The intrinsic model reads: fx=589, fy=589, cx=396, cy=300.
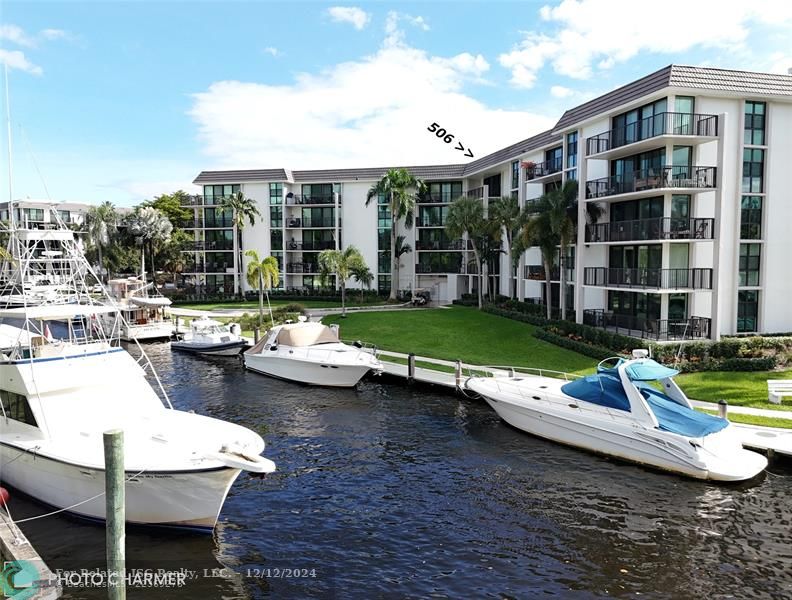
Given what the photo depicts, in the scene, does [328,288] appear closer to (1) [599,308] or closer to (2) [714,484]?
(1) [599,308]

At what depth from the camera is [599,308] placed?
122ft

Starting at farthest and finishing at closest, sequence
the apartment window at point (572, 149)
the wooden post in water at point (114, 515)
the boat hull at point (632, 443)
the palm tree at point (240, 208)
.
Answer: the palm tree at point (240, 208) < the apartment window at point (572, 149) < the boat hull at point (632, 443) < the wooden post in water at point (114, 515)

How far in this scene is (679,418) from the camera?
61.6 feet

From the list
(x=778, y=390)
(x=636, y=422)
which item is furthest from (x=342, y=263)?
(x=636, y=422)

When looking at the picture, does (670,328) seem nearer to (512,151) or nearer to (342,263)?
(512,151)

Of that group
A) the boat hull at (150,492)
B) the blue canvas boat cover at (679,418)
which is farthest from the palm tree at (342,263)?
the boat hull at (150,492)

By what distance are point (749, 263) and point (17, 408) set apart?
1347 inches

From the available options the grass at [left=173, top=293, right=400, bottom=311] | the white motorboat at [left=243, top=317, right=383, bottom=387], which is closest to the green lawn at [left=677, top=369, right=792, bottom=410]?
the white motorboat at [left=243, top=317, right=383, bottom=387]

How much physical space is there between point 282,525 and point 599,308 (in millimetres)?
27685

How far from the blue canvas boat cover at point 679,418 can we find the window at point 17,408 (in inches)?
725

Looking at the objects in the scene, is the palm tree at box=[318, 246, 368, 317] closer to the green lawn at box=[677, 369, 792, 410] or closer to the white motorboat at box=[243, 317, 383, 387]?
the white motorboat at box=[243, 317, 383, 387]

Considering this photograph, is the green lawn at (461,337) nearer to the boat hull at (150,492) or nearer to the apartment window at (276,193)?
the boat hull at (150,492)

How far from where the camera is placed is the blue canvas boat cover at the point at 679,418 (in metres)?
18.1

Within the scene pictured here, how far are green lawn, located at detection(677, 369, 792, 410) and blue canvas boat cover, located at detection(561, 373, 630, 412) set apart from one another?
19.9 ft
